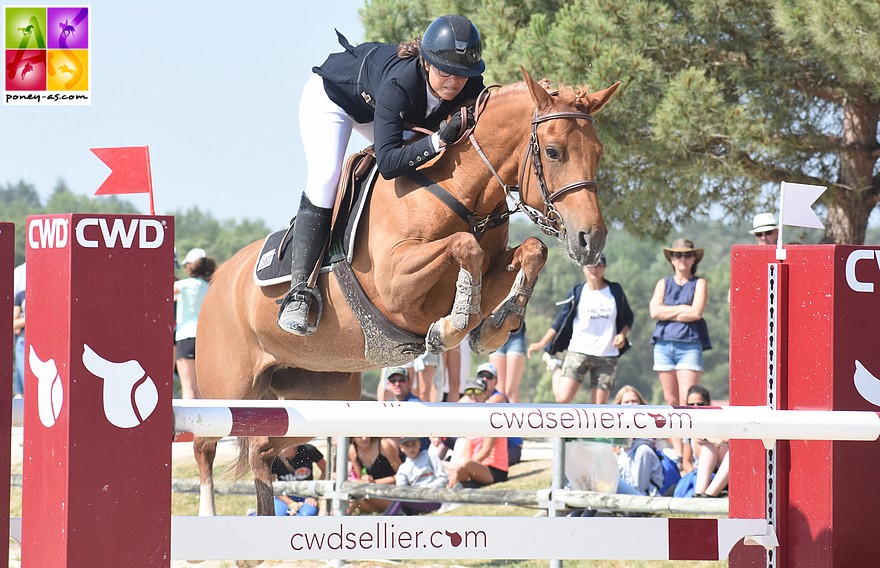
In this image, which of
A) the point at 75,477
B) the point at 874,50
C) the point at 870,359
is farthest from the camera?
the point at 874,50

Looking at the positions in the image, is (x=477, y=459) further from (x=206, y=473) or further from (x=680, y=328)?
(x=206, y=473)

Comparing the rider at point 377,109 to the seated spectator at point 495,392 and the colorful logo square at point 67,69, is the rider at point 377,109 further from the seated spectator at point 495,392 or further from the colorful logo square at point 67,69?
the colorful logo square at point 67,69

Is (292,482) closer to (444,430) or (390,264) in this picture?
(390,264)

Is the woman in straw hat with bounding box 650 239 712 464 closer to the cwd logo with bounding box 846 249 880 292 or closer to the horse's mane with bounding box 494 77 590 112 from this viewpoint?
the horse's mane with bounding box 494 77 590 112

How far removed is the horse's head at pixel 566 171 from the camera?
3750mm

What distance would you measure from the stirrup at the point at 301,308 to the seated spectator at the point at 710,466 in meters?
2.48

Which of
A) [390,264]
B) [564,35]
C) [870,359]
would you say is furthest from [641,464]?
[564,35]

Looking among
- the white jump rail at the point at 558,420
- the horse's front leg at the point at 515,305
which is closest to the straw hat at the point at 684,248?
the horse's front leg at the point at 515,305

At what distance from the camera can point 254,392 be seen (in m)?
5.11

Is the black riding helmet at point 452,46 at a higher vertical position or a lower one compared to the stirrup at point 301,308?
higher

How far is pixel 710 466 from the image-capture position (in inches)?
245

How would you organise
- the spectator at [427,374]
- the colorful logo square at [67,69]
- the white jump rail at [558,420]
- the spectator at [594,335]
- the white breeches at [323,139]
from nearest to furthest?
the white jump rail at [558,420]
the white breeches at [323,139]
the spectator at [594,335]
the spectator at [427,374]
the colorful logo square at [67,69]

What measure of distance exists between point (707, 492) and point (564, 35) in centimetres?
459

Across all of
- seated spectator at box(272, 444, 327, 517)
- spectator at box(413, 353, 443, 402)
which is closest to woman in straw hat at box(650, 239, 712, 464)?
spectator at box(413, 353, 443, 402)
